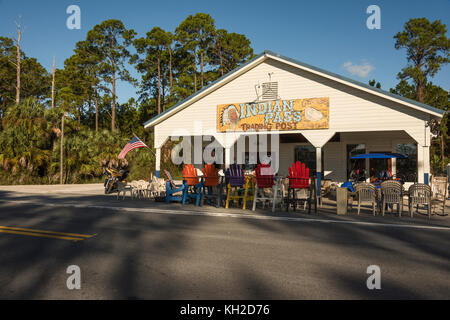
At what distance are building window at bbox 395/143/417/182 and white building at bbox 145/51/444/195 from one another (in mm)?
47

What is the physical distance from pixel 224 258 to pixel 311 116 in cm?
1102

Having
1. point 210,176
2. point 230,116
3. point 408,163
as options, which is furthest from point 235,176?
point 408,163

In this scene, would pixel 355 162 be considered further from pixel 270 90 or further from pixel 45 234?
pixel 45 234

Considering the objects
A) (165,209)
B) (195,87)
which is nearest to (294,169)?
(165,209)

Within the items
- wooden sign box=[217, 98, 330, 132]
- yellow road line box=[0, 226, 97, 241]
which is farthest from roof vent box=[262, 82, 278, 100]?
yellow road line box=[0, 226, 97, 241]

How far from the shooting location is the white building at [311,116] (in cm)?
1362

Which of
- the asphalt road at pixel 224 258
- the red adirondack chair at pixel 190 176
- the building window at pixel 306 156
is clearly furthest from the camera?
the building window at pixel 306 156

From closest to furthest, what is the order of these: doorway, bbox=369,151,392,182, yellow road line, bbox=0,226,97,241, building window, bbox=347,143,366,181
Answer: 1. yellow road line, bbox=0,226,97,241
2. doorway, bbox=369,151,392,182
3. building window, bbox=347,143,366,181

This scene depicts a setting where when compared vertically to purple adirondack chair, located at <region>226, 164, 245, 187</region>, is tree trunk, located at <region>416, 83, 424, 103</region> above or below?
above

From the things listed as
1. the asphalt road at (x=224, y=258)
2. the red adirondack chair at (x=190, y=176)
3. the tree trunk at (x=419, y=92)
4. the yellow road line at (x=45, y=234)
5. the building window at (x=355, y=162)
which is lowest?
the asphalt road at (x=224, y=258)

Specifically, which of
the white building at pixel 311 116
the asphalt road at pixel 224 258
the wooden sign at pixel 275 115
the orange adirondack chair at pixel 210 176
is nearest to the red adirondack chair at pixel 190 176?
the orange adirondack chair at pixel 210 176

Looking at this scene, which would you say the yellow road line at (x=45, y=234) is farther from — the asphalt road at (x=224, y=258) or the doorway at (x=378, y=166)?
the doorway at (x=378, y=166)

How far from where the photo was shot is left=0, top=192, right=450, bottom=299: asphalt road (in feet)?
12.7

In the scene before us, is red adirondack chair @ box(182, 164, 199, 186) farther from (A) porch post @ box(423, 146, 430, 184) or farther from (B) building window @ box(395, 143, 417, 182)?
(B) building window @ box(395, 143, 417, 182)
